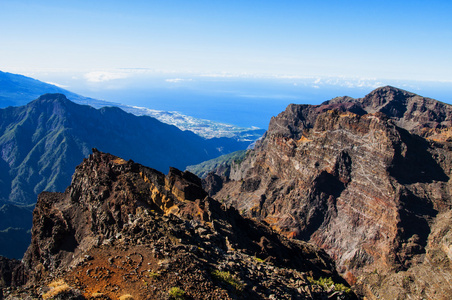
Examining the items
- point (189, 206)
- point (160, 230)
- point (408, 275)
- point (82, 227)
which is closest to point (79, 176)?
point (82, 227)

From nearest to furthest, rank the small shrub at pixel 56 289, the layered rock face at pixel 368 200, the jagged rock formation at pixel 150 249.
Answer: the small shrub at pixel 56 289 → the jagged rock formation at pixel 150 249 → the layered rock face at pixel 368 200

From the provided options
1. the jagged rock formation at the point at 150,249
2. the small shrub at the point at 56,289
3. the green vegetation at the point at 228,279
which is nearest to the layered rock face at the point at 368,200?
the jagged rock formation at the point at 150,249

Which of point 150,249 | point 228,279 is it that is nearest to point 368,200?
point 228,279

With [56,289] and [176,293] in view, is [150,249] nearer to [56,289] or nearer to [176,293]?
[176,293]

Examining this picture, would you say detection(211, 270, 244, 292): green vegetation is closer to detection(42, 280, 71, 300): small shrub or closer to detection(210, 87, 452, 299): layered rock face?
detection(42, 280, 71, 300): small shrub

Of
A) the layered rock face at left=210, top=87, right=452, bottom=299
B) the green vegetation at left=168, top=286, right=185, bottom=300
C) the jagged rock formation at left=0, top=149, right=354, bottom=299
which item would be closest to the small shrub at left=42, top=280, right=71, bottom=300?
the jagged rock formation at left=0, top=149, right=354, bottom=299

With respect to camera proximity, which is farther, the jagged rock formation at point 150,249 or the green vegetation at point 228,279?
the green vegetation at point 228,279

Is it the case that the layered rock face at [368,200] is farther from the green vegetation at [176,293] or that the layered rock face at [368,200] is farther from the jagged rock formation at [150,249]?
the green vegetation at [176,293]
